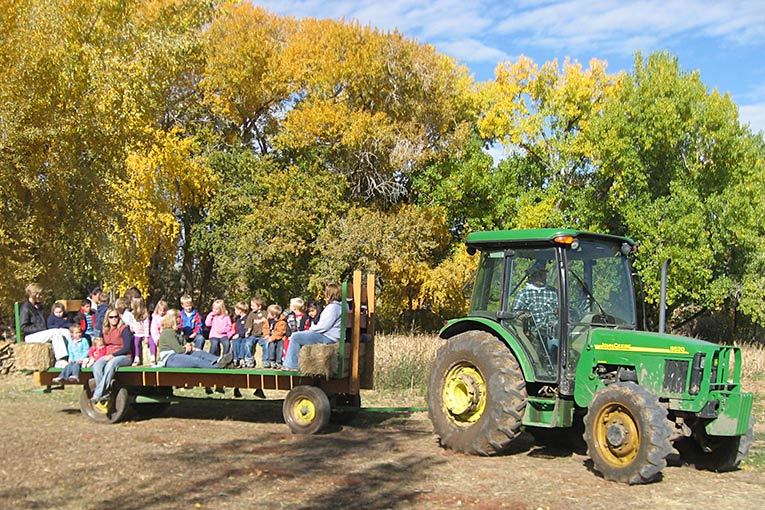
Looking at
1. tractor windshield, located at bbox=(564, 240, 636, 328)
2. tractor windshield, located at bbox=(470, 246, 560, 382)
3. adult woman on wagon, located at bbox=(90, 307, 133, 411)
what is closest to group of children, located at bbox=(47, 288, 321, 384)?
adult woman on wagon, located at bbox=(90, 307, 133, 411)

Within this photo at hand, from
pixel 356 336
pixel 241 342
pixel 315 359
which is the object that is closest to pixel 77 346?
pixel 241 342

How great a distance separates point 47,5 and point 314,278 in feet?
51.7

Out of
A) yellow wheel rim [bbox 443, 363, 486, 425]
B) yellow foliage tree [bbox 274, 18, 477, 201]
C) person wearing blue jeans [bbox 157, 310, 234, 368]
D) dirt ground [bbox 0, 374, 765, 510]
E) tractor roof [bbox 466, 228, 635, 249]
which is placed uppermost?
yellow foliage tree [bbox 274, 18, 477, 201]

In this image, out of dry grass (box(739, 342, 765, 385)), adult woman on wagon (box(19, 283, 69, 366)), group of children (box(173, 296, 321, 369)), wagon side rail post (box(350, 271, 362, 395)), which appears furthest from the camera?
dry grass (box(739, 342, 765, 385))

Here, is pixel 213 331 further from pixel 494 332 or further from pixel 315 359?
pixel 494 332

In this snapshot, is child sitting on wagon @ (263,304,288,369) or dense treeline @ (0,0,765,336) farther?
dense treeline @ (0,0,765,336)

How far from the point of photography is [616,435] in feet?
26.1

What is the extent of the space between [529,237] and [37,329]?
7.75m

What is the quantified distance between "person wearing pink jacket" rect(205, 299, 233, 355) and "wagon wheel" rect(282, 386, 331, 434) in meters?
1.97

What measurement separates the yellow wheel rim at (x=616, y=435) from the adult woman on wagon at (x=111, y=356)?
6.18 metres

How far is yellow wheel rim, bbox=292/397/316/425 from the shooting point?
34.4 ft

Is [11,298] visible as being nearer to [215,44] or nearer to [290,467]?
[290,467]

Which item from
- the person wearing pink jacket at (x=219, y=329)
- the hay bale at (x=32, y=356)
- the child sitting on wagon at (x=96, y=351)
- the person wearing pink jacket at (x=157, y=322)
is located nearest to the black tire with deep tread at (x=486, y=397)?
the person wearing pink jacket at (x=219, y=329)

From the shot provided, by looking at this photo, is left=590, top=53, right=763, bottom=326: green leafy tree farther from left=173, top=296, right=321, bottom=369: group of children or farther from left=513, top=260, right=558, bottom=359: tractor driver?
left=513, top=260, right=558, bottom=359: tractor driver
